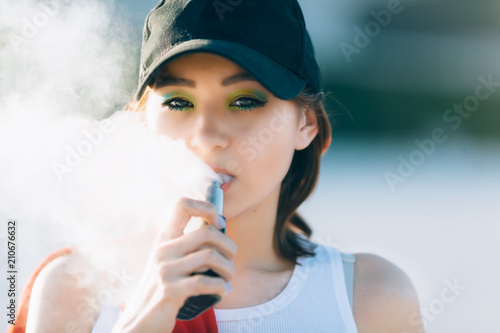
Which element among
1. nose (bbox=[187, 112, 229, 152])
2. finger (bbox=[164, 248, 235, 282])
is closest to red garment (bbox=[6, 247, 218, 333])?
finger (bbox=[164, 248, 235, 282])

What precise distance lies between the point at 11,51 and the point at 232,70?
1.18 meters

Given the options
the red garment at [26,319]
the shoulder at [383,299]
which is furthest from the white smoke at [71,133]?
the shoulder at [383,299]

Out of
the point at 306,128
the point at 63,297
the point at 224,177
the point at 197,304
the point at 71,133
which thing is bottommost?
the point at 197,304

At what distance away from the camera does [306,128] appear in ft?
6.86

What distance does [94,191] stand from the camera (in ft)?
7.16

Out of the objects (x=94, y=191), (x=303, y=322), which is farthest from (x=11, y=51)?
(x=303, y=322)

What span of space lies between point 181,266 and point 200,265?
5 centimetres

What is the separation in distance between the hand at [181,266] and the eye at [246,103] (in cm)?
50

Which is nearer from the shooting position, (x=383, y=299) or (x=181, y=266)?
(x=181, y=266)

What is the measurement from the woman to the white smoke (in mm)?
249

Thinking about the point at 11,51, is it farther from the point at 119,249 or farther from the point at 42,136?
the point at 119,249

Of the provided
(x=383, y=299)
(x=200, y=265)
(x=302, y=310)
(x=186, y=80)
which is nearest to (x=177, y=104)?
(x=186, y=80)

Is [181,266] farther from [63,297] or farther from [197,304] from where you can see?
[63,297]

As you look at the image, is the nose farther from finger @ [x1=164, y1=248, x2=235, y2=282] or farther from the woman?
finger @ [x1=164, y1=248, x2=235, y2=282]
